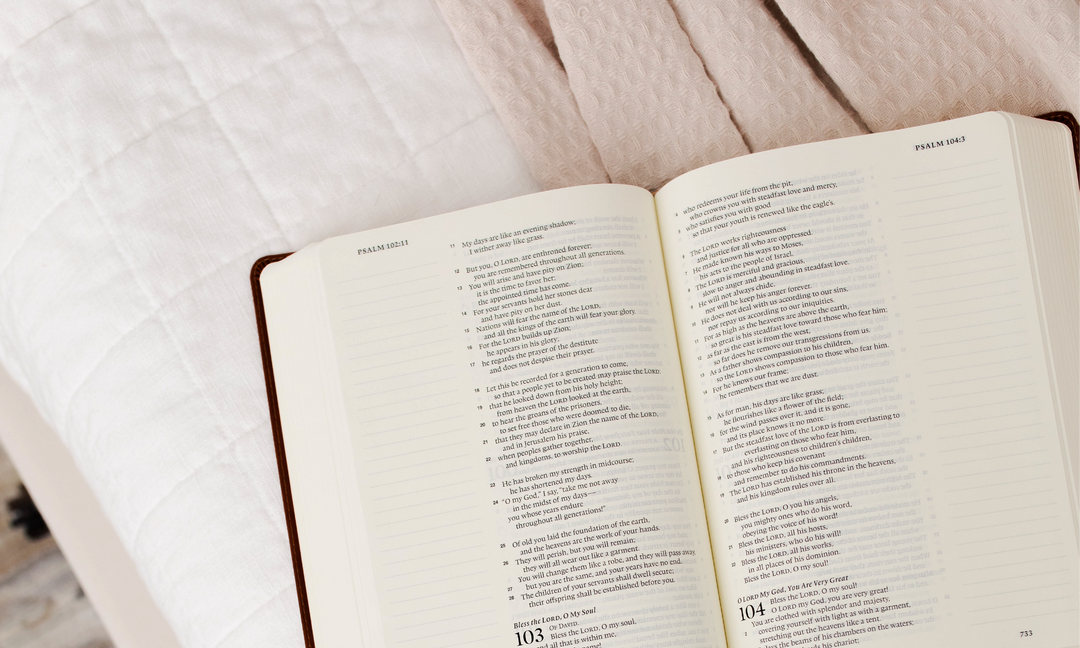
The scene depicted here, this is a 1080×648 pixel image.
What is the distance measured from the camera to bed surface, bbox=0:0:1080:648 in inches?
21.2

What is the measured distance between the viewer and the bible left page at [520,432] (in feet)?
1.55

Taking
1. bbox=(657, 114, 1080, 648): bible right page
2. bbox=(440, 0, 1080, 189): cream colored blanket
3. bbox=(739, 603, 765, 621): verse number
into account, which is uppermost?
bbox=(440, 0, 1080, 189): cream colored blanket

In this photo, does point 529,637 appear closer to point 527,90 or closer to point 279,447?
point 279,447

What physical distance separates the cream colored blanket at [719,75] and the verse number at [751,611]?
29 cm

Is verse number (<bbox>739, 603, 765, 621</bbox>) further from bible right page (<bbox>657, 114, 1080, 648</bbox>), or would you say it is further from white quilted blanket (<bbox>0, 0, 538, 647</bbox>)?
white quilted blanket (<bbox>0, 0, 538, 647</bbox>)

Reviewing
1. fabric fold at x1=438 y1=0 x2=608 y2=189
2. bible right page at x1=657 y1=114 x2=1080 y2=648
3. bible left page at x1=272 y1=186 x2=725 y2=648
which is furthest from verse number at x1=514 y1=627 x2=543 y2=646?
fabric fold at x1=438 y1=0 x2=608 y2=189

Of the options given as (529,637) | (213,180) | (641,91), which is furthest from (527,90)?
(529,637)

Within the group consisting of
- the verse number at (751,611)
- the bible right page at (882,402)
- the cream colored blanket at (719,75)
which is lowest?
the verse number at (751,611)

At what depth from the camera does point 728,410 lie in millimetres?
483

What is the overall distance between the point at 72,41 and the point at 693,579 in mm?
572

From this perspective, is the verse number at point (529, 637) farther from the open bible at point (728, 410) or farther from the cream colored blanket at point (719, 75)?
the cream colored blanket at point (719, 75)

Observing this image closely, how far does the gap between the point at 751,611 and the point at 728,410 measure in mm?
123

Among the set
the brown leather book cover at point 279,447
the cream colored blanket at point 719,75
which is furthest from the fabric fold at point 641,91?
→ the brown leather book cover at point 279,447

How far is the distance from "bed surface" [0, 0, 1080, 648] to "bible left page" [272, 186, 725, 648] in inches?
3.1
